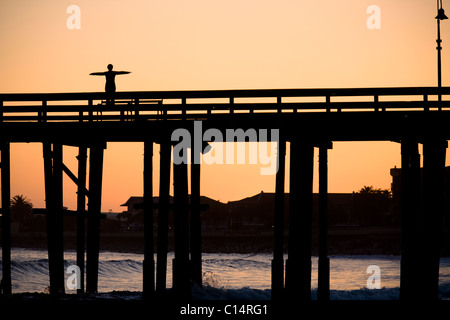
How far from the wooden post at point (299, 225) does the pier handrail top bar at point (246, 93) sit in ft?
4.90

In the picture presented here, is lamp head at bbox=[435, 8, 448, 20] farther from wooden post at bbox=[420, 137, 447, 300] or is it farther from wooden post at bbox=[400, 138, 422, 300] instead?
wooden post at bbox=[420, 137, 447, 300]

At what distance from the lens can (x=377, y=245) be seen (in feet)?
342

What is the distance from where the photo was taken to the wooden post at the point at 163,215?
23.1m

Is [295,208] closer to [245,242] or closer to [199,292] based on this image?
[199,292]

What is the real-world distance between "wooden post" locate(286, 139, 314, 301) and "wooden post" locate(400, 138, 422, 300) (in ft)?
7.52

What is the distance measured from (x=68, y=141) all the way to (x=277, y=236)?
6.59m

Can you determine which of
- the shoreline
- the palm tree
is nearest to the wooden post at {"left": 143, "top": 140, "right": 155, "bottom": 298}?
the shoreline

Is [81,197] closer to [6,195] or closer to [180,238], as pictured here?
[6,195]

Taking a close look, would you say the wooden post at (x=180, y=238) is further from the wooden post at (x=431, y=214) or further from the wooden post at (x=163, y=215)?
the wooden post at (x=431, y=214)

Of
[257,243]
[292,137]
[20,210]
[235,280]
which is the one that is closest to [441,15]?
[292,137]

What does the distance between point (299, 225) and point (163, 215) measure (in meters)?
3.51

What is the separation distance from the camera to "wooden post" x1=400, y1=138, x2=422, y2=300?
22234 mm

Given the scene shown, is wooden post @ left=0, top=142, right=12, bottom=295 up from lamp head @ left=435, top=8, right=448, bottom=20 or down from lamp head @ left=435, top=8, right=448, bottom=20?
down

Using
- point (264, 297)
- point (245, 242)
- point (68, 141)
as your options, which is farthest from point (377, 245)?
point (68, 141)
